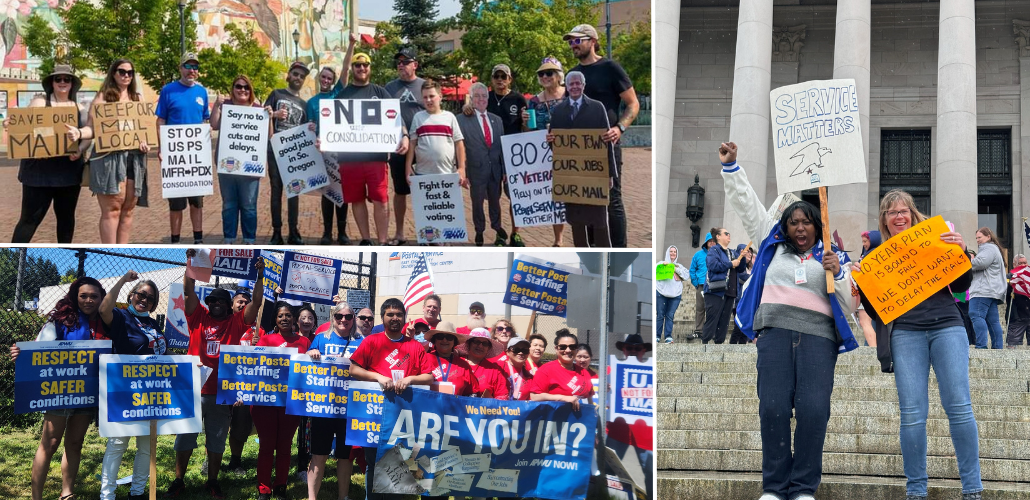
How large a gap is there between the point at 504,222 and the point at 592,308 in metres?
5.19

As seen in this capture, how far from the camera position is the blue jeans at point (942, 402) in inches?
248

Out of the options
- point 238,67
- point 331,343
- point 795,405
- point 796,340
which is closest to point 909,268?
point 796,340

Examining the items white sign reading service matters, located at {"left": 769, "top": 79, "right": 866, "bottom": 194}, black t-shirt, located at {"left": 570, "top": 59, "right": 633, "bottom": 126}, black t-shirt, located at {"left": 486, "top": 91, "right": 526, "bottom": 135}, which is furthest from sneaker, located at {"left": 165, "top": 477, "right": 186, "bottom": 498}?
white sign reading service matters, located at {"left": 769, "top": 79, "right": 866, "bottom": 194}

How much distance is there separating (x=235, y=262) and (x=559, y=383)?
333cm

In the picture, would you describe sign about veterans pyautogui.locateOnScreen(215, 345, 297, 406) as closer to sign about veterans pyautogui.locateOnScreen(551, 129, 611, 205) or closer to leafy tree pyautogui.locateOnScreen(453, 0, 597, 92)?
sign about veterans pyautogui.locateOnScreen(551, 129, 611, 205)

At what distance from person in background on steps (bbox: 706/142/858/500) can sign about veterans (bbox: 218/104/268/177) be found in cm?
591

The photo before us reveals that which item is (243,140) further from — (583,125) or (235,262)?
(583,125)

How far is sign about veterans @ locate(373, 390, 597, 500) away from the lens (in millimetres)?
8047

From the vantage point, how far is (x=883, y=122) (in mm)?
29984

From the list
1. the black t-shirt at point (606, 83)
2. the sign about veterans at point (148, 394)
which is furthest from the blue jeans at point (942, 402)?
the sign about veterans at point (148, 394)

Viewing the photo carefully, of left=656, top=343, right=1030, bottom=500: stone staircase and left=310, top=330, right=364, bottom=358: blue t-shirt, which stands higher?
left=310, top=330, right=364, bottom=358: blue t-shirt

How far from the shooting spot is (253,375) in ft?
29.7

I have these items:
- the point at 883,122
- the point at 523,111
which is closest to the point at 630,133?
the point at 883,122

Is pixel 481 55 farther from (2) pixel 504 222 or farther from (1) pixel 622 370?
(1) pixel 622 370
